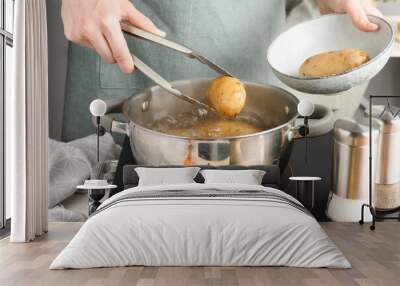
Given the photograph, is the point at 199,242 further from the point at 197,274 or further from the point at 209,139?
the point at 209,139

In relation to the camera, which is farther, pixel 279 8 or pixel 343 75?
pixel 279 8

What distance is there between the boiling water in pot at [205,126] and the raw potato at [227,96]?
0.09 meters

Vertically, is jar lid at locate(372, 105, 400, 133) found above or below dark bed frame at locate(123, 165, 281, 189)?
above

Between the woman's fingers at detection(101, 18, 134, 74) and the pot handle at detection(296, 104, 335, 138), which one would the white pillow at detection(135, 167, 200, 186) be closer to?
the woman's fingers at detection(101, 18, 134, 74)

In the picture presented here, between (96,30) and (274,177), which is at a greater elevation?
(96,30)

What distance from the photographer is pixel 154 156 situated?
5820 mm

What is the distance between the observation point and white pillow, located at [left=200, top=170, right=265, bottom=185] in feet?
18.3

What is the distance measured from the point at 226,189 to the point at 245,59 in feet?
6.28

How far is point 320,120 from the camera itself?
6.21 metres

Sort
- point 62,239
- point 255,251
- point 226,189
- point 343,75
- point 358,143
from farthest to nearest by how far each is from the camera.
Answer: point 358,143 < point 343,75 < point 62,239 < point 226,189 < point 255,251

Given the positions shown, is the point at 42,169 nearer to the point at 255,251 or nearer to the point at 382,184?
the point at 255,251

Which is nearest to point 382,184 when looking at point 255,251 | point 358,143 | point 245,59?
point 358,143

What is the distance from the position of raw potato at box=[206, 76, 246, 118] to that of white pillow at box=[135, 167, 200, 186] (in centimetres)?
66

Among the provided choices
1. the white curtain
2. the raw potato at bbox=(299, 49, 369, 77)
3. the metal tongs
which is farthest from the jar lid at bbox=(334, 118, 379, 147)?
the white curtain
